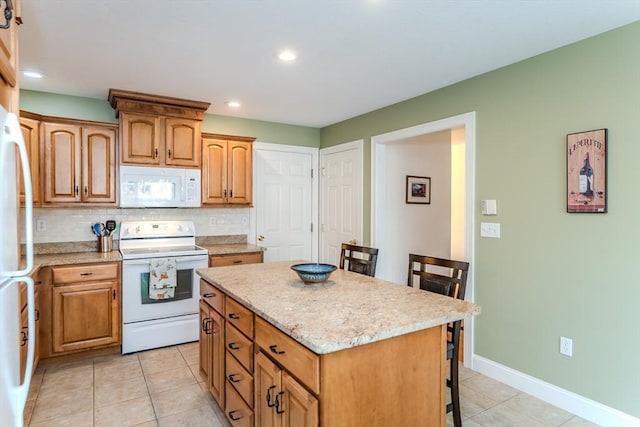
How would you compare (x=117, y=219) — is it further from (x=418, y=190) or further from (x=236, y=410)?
(x=418, y=190)

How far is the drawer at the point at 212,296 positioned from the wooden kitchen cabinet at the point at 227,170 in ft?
5.61

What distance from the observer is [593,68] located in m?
2.30

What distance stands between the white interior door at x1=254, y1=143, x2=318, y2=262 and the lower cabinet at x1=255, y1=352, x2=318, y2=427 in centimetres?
297

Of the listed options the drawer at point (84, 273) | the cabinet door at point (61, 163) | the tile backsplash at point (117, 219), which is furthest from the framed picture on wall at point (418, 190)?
the cabinet door at point (61, 163)

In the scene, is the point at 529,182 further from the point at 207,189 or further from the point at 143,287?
the point at 143,287

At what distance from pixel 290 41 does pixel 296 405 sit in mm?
2112

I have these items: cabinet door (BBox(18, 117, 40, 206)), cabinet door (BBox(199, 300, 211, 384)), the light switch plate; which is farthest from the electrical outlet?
cabinet door (BBox(18, 117, 40, 206))

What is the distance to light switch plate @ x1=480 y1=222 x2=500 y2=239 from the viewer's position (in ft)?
9.33

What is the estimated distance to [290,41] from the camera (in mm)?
2393

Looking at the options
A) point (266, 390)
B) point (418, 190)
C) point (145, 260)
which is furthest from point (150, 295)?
point (418, 190)

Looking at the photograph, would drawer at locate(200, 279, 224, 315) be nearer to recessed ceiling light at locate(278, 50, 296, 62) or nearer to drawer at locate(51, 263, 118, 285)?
drawer at locate(51, 263, 118, 285)

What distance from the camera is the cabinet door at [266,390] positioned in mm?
1551

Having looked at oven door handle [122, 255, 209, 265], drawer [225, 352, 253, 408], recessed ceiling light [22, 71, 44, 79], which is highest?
recessed ceiling light [22, 71, 44, 79]

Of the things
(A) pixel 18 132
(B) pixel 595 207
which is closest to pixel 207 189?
(A) pixel 18 132
